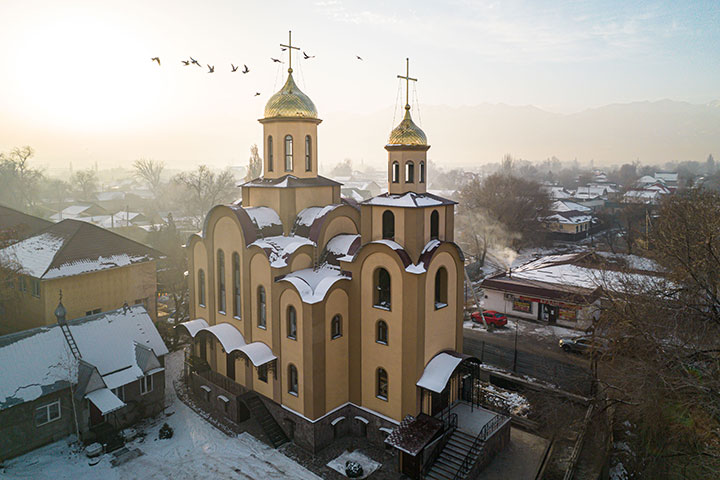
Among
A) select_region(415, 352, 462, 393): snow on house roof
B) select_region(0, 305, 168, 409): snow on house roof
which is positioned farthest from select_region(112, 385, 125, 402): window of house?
select_region(415, 352, 462, 393): snow on house roof

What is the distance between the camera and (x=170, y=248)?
37438mm

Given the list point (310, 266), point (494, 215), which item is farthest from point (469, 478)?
point (494, 215)

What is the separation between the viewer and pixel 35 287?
890 inches

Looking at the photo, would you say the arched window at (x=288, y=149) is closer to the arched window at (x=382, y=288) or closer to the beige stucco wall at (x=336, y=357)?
the beige stucco wall at (x=336, y=357)

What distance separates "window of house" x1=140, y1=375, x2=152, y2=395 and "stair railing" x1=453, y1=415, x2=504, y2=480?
12258 mm

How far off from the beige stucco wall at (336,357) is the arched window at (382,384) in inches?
51.3

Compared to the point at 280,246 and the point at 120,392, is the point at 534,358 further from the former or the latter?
the point at 120,392

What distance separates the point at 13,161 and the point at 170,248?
139 feet

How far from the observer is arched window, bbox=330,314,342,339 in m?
17.0

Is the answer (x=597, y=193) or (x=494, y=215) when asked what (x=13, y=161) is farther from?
(x=597, y=193)

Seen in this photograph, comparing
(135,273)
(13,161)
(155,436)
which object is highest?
(13,161)

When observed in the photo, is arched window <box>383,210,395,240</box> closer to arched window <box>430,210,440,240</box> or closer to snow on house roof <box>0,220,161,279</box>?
arched window <box>430,210,440,240</box>

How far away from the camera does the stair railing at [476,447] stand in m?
14.5

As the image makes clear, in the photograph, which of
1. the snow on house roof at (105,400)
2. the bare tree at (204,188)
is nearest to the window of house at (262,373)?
the snow on house roof at (105,400)
